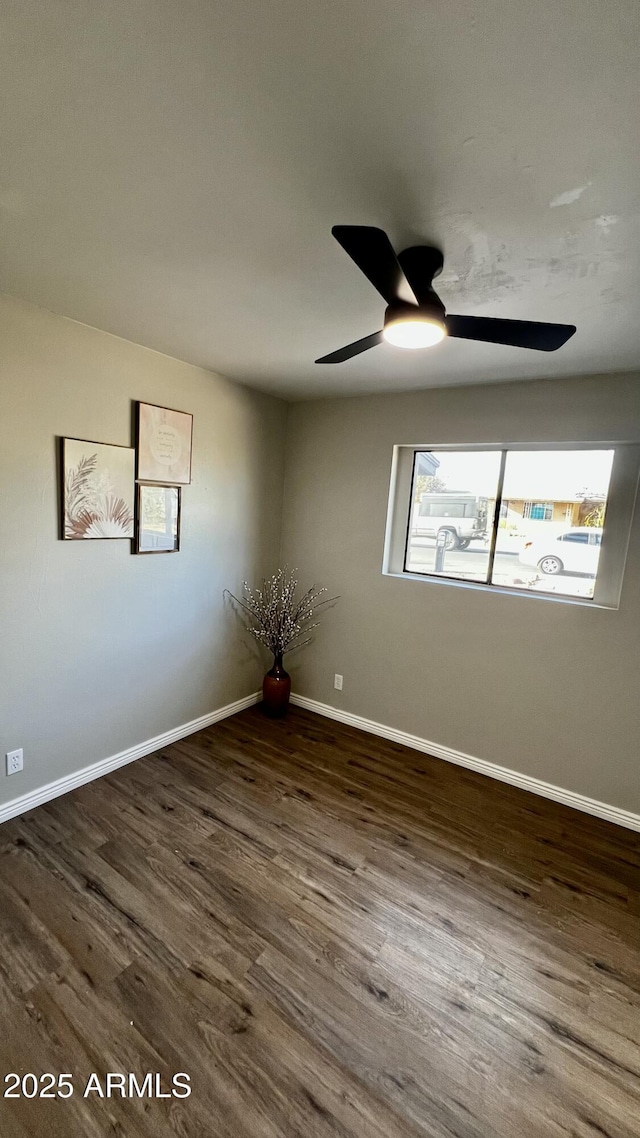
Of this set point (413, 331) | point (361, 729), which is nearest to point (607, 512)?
point (413, 331)

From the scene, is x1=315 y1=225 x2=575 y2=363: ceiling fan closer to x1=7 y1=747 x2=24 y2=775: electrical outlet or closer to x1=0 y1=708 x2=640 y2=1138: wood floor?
x1=0 y1=708 x2=640 y2=1138: wood floor

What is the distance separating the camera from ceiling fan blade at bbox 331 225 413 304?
98 cm

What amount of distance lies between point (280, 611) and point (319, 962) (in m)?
2.11

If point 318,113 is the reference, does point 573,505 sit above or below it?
below

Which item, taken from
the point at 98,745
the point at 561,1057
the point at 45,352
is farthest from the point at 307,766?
the point at 45,352

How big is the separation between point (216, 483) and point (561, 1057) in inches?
118

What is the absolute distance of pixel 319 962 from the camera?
1.53 meters

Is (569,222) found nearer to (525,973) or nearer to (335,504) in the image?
(335,504)

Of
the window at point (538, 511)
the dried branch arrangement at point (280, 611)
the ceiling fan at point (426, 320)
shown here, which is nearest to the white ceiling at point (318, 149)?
the ceiling fan at point (426, 320)

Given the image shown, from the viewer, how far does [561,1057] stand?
1321mm

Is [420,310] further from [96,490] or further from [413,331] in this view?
[96,490]

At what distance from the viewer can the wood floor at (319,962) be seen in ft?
3.90

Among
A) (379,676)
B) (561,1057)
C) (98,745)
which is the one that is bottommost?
(561,1057)

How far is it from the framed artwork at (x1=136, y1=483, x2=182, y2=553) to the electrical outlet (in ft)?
3.80
